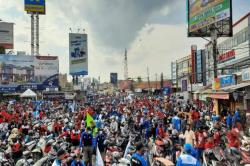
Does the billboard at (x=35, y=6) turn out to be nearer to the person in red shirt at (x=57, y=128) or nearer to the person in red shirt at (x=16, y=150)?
the person in red shirt at (x=57, y=128)

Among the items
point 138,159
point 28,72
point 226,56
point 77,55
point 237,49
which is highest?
point 77,55

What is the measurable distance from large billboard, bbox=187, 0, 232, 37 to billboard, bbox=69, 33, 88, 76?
31.9 meters

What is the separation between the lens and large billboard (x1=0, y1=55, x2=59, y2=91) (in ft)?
213

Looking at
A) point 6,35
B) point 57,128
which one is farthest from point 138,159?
point 6,35

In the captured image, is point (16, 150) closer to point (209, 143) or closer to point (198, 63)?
point (209, 143)

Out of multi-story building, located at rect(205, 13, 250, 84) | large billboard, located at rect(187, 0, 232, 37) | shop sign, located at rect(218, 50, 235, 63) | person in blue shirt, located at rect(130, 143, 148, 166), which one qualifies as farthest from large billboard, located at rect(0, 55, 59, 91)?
person in blue shirt, located at rect(130, 143, 148, 166)

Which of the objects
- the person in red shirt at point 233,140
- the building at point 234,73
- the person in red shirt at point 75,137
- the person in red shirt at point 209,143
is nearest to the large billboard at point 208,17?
the building at point 234,73

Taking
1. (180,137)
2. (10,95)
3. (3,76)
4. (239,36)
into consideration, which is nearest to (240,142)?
(180,137)

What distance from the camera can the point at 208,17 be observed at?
116 ft

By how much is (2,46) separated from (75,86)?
17.8 m

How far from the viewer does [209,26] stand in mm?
36219

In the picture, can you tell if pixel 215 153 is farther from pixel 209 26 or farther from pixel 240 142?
pixel 209 26

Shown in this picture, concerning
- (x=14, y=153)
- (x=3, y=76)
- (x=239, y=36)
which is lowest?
(x=14, y=153)

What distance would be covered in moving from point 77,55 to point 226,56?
2692 centimetres
